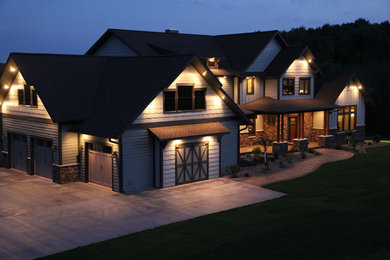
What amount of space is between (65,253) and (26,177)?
12942 mm

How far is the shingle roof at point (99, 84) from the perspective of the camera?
22.0 meters

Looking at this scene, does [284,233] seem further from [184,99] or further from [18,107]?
[18,107]

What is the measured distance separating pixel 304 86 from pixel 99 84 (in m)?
18.2

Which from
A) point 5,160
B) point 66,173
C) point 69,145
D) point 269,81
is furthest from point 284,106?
point 5,160

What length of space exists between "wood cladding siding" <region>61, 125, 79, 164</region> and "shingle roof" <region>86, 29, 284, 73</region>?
1030 cm

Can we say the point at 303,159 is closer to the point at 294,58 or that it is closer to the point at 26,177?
the point at 294,58

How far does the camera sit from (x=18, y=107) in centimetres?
2644

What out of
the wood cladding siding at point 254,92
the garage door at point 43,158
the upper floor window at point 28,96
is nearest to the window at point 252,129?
the wood cladding siding at point 254,92

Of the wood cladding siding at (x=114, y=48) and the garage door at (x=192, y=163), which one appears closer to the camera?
the garage door at (x=192, y=163)

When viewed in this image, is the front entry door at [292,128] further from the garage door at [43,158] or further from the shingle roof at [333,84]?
the garage door at [43,158]

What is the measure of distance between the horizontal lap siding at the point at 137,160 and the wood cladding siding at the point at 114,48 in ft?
39.1

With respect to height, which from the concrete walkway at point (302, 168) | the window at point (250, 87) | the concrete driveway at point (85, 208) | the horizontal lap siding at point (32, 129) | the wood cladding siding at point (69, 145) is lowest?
the concrete driveway at point (85, 208)

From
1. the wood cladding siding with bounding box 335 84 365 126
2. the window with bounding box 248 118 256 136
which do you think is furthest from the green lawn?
the wood cladding siding with bounding box 335 84 365 126

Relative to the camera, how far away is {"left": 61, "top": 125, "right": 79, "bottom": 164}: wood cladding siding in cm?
2358
